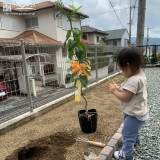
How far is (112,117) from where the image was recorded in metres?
2.77

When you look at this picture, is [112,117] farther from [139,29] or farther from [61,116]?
[139,29]

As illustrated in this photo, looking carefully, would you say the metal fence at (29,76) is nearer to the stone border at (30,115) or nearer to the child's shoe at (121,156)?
the stone border at (30,115)

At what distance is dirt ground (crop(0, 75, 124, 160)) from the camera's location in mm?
1833

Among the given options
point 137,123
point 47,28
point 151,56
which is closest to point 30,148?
point 137,123

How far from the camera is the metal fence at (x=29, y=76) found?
9.27ft

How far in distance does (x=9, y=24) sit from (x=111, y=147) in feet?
38.8

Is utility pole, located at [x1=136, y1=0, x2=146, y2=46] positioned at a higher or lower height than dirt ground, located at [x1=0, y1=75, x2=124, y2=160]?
higher

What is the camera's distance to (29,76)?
2990mm

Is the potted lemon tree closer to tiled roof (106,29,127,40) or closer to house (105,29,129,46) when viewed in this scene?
house (105,29,129,46)

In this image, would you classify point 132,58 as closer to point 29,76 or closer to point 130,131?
point 130,131

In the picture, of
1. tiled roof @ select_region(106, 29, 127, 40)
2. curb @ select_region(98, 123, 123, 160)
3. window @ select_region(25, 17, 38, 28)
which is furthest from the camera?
tiled roof @ select_region(106, 29, 127, 40)

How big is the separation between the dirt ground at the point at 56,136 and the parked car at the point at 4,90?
2.23ft

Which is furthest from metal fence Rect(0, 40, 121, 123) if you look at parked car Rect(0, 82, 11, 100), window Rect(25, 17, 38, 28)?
window Rect(25, 17, 38, 28)

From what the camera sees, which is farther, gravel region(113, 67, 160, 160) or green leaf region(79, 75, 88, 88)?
green leaf region(79, 75, 88, 88)
